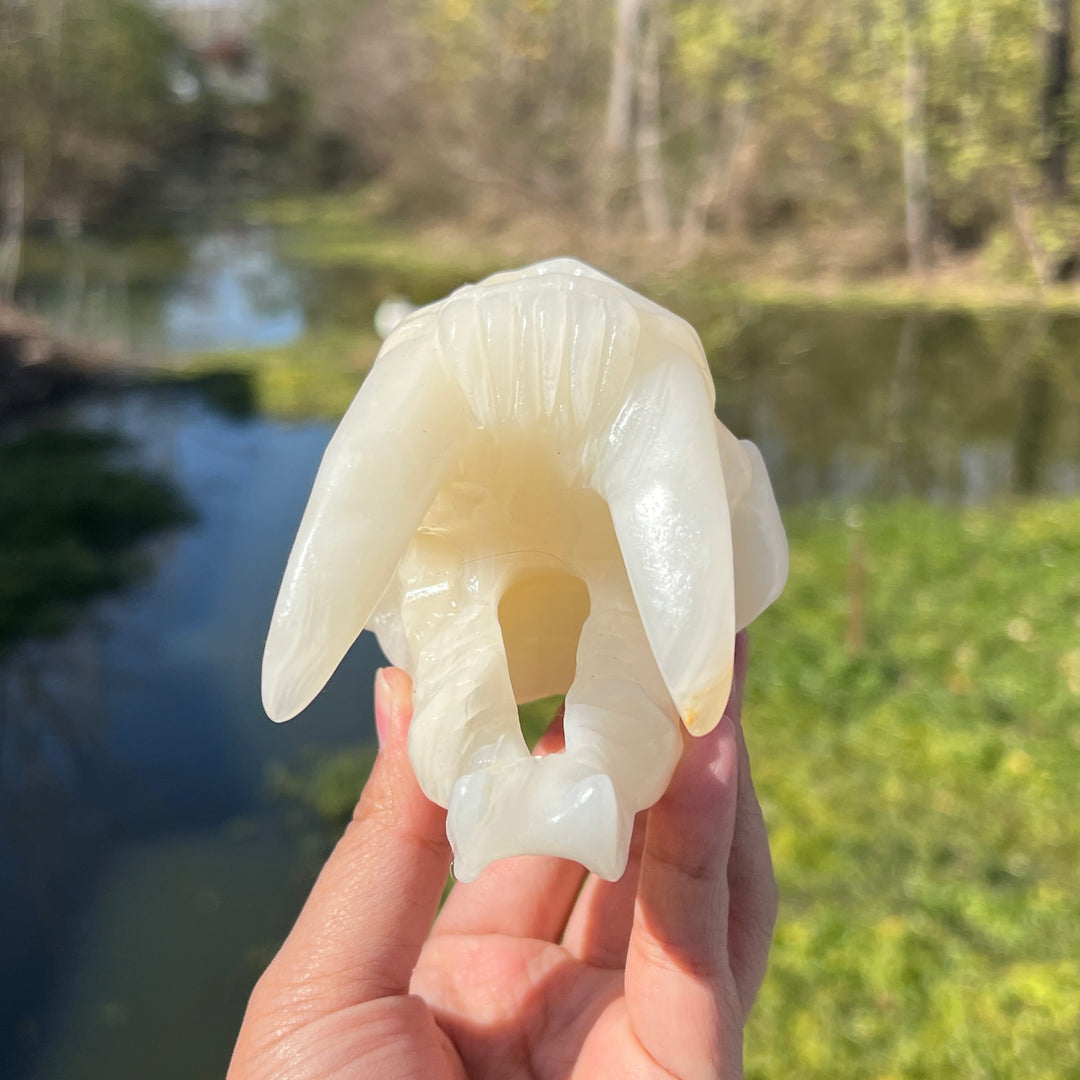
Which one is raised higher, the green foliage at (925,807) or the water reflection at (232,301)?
the green foliage at (925,807)

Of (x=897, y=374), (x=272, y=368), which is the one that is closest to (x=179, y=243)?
(x=272, y=368)

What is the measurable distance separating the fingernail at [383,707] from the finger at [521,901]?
44cm

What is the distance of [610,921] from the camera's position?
1.46 m

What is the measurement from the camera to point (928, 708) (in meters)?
3.43

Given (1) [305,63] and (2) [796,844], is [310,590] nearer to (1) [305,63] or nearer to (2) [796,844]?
(2) [796,844]

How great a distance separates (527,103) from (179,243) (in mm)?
6827

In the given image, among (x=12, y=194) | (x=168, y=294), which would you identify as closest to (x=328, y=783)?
(x=12, y=194)

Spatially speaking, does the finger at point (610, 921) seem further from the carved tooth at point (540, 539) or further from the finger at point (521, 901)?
the carved tooth at point (540, 539)

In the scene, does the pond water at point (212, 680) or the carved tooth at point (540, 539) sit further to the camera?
the pond water at point (212, 680)

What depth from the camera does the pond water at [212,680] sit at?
288cm

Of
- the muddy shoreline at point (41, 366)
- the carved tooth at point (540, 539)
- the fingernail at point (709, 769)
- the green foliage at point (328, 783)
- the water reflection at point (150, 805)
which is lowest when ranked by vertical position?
the water reflection at point (150, 805)

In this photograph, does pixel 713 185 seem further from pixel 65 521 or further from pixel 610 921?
pixel 610 921

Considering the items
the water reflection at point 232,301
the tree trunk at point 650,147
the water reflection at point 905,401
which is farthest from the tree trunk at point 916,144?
the water reflection at point 232,301

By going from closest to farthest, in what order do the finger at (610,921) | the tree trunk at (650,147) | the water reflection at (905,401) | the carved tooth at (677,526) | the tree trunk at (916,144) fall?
the carved tooth at (677,526) → the finger at (610,921) → the water reflection at (905,401) → the tree trunk at (916,144) → the tree trunk at (650,147)
